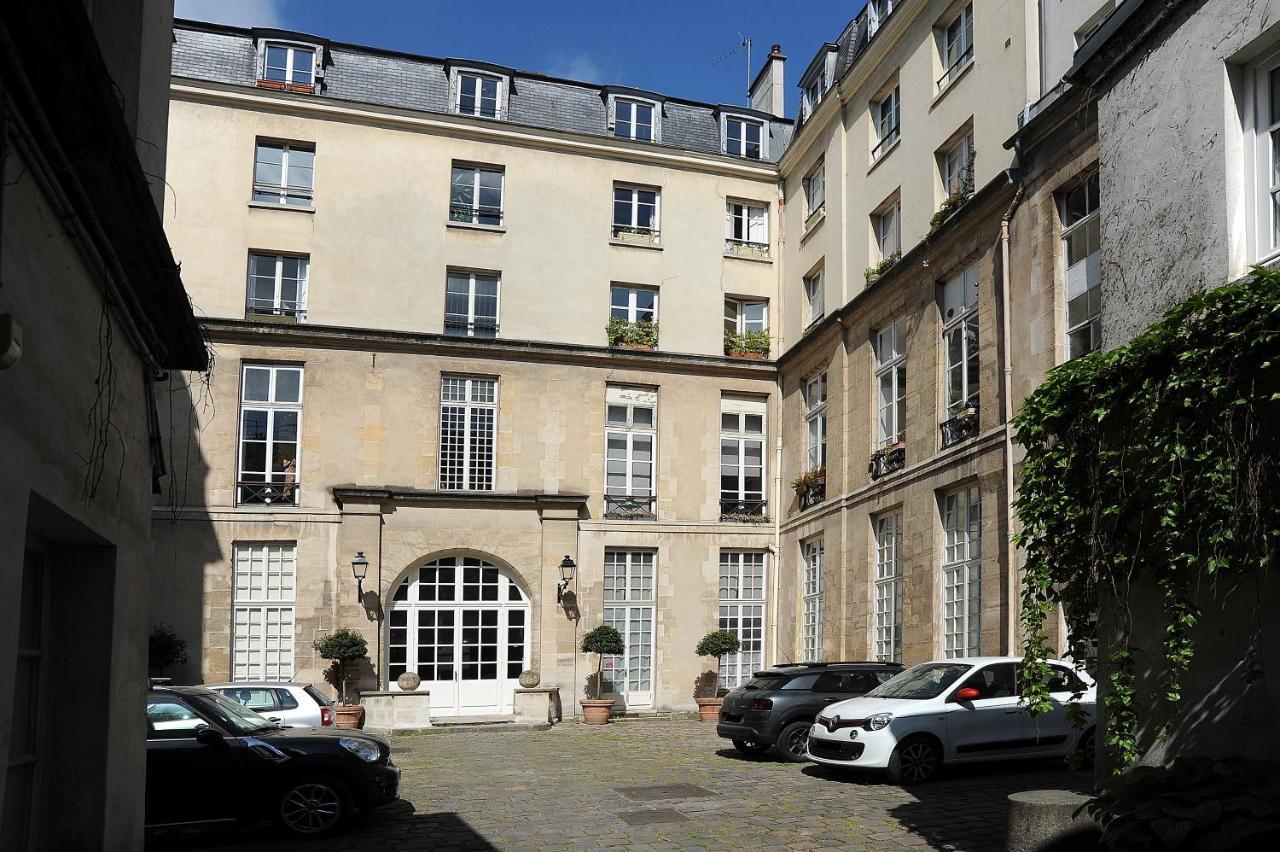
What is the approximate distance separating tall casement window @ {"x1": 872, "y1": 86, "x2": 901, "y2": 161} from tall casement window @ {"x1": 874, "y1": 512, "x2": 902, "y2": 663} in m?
7.05

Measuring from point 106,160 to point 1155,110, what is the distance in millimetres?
6778

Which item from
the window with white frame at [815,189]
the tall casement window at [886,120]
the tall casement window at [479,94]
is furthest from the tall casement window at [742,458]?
the tall casement window at [479,94]

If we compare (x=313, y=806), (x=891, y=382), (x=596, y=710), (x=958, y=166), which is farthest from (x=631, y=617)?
(x=313, y=806)

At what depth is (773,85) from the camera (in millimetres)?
30766

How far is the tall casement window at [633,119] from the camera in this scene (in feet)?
94.6

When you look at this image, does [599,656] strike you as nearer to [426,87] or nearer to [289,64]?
[426,87]

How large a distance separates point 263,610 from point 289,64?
11.6m

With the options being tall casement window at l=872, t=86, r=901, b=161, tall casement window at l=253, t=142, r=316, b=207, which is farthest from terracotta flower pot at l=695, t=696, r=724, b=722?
tall casement window at l=253, t=142, r=316, b=207

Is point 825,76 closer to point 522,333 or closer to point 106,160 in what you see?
point 522,333

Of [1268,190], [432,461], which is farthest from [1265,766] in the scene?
[432,461]

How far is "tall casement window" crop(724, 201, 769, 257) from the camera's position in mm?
28578

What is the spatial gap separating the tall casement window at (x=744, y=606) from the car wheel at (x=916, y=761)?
43.4 feet

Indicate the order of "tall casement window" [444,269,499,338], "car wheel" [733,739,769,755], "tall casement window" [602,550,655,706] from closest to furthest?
"car wheel" [733,739,769,755] → "tall casement window" [602,550,655,706] → "tall casement window" [444,269,499,338]

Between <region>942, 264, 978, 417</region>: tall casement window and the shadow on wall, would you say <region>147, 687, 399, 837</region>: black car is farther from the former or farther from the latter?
the shadow on wall
